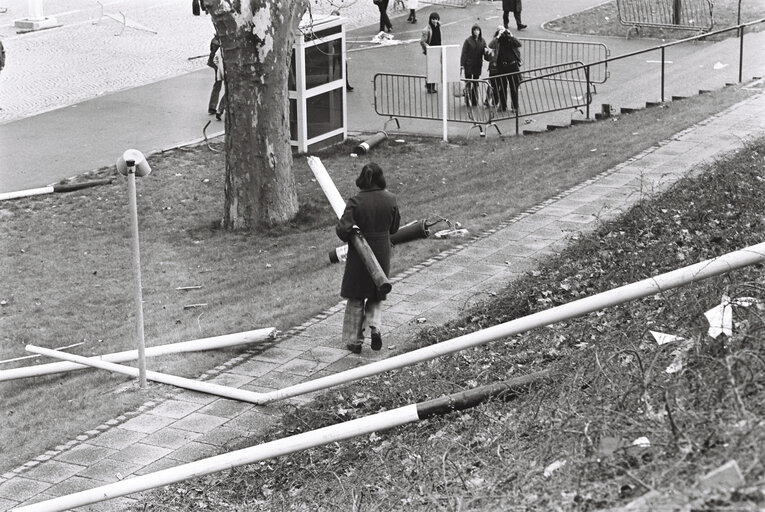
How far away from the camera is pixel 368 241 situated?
994 centimetres

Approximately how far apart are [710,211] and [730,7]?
19513 mm

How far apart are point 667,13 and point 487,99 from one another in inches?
405

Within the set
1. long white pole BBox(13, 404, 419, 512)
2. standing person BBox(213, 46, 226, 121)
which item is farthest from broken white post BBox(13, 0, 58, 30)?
long white pole BBox(13, 404, 419, 512)

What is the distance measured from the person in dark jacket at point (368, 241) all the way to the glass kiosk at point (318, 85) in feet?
25.1

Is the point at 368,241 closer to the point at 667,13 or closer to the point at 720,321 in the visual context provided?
the point at 720,321

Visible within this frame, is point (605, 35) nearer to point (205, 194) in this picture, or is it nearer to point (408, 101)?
point (408, 101)

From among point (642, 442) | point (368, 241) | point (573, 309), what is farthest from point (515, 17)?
point (642, 442)

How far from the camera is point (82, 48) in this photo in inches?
996

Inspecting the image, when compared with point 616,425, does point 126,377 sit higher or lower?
lower

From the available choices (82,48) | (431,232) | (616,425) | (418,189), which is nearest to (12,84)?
(82,48)

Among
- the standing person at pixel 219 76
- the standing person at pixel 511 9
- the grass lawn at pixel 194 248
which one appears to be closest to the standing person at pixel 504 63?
the grass lawn at pixel 194 248

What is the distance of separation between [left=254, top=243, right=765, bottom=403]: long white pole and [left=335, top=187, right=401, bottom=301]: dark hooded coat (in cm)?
131

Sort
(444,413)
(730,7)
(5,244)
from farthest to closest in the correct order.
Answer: (730,7)
(5,244)
(444,413)

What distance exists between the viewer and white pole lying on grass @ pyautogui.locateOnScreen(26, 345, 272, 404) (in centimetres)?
897
